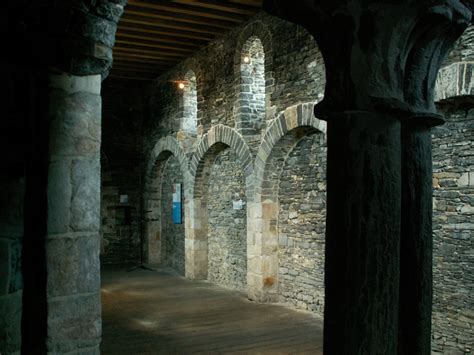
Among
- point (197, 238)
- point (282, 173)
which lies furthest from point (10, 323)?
point (197, 238)

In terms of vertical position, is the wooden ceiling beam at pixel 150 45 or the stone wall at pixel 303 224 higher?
the wooden ceiling beam at pixel 150 45

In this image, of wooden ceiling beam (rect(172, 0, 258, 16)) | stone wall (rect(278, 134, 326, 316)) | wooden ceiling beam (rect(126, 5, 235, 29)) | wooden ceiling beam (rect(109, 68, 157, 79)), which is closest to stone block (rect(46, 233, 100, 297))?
stone wall (rect(278, 134, 326, 316))

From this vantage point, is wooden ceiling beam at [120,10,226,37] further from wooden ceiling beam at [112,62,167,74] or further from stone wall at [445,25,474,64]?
stone wall at [445,25,474,64]

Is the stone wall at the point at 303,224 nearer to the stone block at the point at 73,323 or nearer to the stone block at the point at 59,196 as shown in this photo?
the stone block at the point at 73,323

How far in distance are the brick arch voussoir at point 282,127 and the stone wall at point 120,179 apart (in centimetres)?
593

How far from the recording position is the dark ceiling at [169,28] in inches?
296

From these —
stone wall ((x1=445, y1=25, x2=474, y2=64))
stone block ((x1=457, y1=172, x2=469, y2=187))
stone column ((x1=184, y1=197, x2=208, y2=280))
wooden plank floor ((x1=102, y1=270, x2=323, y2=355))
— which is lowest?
wooden plank floor ((x1=102, y1=270, x2=323, y2=355))

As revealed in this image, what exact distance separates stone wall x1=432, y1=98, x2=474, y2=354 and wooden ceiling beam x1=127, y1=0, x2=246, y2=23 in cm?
403

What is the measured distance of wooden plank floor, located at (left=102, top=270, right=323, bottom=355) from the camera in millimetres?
5500

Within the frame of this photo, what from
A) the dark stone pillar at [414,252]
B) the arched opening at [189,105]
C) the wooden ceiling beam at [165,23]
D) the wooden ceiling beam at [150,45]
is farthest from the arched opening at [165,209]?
the dark stone pillar at [414,252]

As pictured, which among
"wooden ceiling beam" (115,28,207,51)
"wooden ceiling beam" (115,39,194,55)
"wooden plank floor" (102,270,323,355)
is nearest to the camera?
"wooden plank floor" (102,270,323,355)

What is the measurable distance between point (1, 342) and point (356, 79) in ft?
7.23

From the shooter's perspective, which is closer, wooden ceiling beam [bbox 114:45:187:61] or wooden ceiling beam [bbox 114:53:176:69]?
wooden ceiling beam [bbox 114:45:187:61]

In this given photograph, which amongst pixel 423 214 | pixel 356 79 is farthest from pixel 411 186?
pixel 356 79
